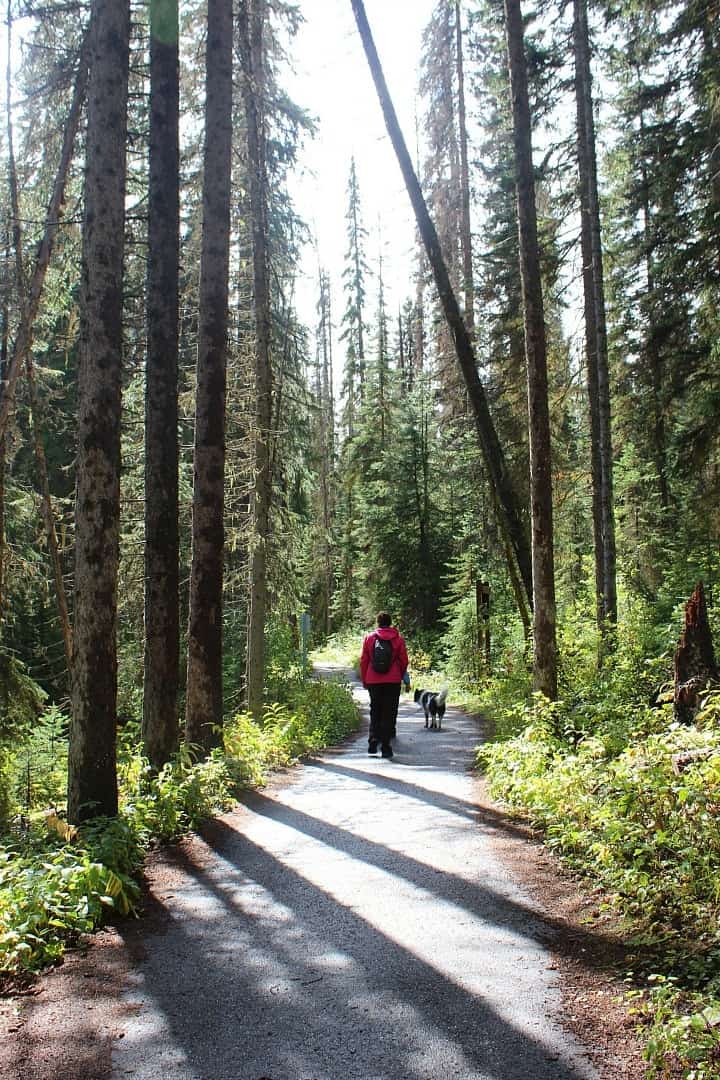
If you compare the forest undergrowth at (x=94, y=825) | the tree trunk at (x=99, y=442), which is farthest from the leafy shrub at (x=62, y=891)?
the tree trunk at (x=99, y=442)

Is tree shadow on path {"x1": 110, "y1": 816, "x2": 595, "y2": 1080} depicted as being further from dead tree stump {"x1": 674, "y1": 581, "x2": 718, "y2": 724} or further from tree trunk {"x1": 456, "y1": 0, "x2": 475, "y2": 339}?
tree trunk {"x1": 456, "y1": 0, "x2": 475, "y2": 339}

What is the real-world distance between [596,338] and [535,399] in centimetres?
647

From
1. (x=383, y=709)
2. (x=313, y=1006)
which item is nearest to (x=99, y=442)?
(x=313, y=1006)

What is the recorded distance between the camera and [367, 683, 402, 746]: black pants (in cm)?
1182

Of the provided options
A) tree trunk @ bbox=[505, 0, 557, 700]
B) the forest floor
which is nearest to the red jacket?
tree trunk @ bbox=[505, 0, 557, 700]

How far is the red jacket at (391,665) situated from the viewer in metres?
11.7

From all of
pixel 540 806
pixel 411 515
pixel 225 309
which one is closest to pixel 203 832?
pixel 540 806

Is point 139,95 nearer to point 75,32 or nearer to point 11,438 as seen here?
point 75,32

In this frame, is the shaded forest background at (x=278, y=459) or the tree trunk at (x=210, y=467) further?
the tree trunk at (x=210, y=467)

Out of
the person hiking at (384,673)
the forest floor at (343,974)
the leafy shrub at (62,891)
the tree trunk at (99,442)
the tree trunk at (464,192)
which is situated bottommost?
the forest floor at (343,974)

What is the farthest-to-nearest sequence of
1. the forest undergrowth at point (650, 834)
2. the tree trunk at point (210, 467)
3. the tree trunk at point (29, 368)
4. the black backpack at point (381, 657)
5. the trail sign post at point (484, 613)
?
1. the trail sign post at point (484, 613)
2. the black backpack at point (381, 657)
3. the tree trunk at point (29, 368)
4. the tree trunk at point (210, 467)
5. the forest undergrowth at point (650, 834)

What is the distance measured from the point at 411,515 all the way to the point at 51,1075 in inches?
1077

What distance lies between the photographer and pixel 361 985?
13.4 ft

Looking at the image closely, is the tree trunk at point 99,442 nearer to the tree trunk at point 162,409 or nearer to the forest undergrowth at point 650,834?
the tree trunk at point 162,409
